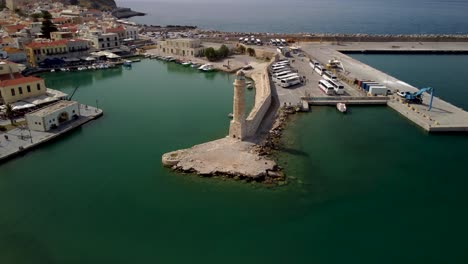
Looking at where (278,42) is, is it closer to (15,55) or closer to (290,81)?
(290,81)

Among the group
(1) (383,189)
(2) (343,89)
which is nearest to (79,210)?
(1) (383,189)

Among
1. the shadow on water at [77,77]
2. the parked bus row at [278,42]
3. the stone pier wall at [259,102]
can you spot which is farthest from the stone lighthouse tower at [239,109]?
the parked bus row at [278,42]

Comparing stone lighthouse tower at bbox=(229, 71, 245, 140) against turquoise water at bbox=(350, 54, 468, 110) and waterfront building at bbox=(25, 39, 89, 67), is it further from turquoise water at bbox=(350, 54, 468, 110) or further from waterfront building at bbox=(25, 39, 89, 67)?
waterfront building at bbox=(25, 39, 89, 67)

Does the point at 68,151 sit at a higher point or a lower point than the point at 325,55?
lower

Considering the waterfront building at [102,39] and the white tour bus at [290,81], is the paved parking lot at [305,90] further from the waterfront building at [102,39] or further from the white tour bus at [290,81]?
the waterfront building at [102,39]

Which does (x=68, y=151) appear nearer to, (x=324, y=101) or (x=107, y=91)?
(x=107, y=91)

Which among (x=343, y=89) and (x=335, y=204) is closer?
(x=335, y=204)
